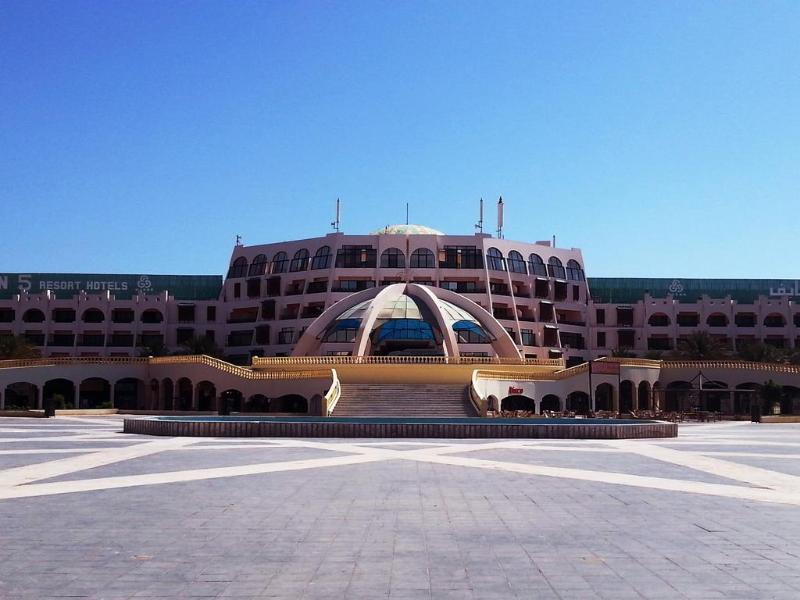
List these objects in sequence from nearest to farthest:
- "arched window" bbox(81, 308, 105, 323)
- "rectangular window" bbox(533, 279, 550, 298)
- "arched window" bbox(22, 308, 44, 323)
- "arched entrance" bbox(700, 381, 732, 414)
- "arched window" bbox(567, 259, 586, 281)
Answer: "arched entrance" bbox(700, 381, 732, 414) → "rectangular window" bbox(533, 279, 550, 298) → "arched window" bbox(22, 308, 44, 323) → "arched window" bbox(81, 308, 105, 323) → "arched window" bbox(567, 259, 586, 281)

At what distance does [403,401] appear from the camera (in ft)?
173

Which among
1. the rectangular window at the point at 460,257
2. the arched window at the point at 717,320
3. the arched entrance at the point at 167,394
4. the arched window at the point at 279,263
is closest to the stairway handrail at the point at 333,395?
the arched entrance at the point at 167,394

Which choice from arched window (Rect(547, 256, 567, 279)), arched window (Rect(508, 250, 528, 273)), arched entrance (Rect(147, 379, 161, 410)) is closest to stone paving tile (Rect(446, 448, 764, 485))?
arched entrance (Rect(147, 379, 161, 410))

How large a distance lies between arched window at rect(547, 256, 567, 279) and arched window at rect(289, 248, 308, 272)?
27732mm

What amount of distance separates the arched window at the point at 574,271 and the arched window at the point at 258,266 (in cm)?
3548

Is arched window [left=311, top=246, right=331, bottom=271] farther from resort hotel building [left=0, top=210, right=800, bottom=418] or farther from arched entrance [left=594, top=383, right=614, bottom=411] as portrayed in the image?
arched entrance [left=594, top=383, right=614, bottom=411]

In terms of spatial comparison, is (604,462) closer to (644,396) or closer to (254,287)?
(644,396)

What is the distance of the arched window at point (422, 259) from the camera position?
296 ft

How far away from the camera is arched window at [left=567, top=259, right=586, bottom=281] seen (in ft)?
322

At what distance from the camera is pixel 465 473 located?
69.0ft

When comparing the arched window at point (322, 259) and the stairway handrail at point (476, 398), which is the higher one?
the arched window at point (322, 259)

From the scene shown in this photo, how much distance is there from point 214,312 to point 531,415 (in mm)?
53512

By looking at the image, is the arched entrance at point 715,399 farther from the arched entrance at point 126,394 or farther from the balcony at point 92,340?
the balcony at point 92,340

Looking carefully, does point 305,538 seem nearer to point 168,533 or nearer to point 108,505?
point 168,533
